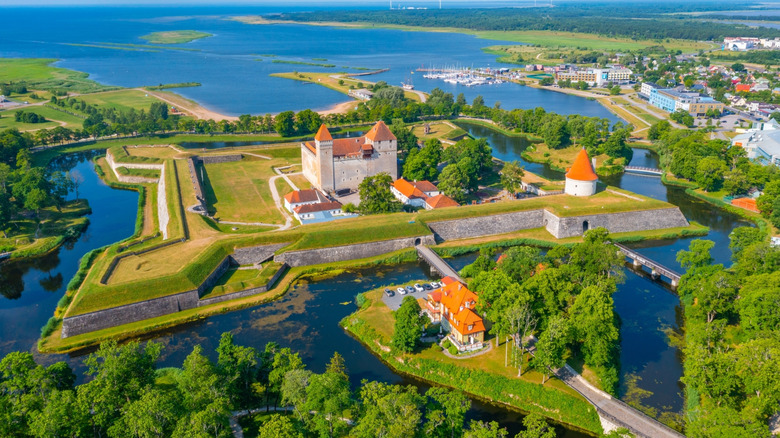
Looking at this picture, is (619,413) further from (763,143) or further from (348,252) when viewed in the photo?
(763,143)

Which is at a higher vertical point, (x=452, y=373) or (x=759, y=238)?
(x=759, y=238)

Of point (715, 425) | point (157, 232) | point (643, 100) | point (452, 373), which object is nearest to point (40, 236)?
point (157, 232)

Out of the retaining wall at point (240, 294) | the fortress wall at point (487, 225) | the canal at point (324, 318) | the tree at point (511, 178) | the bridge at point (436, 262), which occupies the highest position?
the tree at point (511, 178)

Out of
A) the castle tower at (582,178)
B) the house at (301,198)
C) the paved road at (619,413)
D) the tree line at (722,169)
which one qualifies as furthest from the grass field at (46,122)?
the paved road at (619,413)

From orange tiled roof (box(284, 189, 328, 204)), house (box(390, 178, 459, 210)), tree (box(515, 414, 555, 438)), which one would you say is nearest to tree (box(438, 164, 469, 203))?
house (box(390, 178, 459, 210))

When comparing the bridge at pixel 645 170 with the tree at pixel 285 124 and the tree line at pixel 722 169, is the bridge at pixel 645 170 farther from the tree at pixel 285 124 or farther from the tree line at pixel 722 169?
the tree at pixel 285 124

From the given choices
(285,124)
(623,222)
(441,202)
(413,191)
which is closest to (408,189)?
(413,191)

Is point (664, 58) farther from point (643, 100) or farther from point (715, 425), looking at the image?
point (715, 425)
